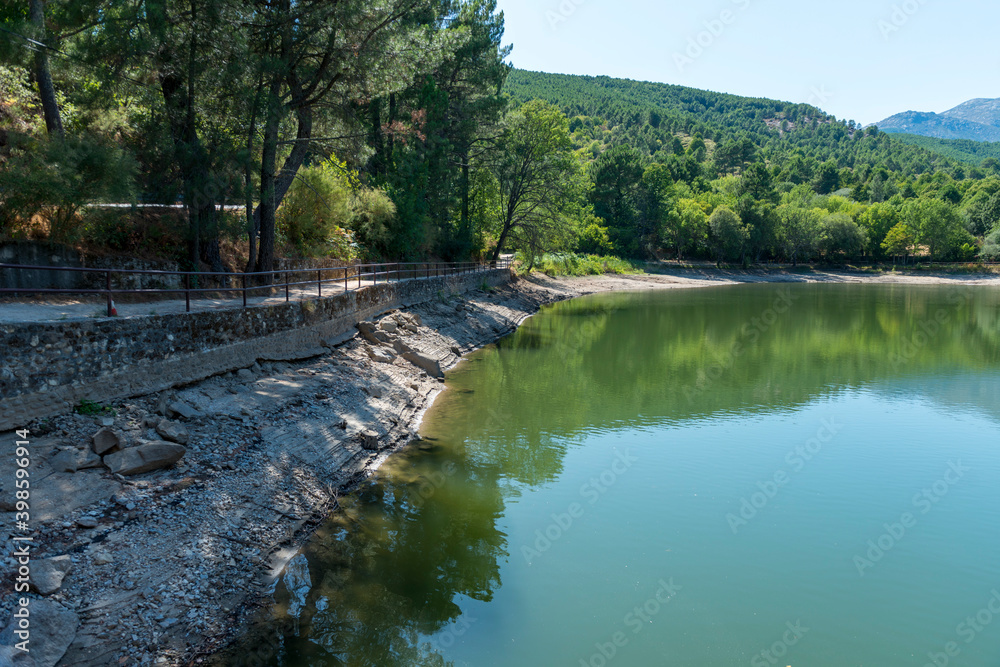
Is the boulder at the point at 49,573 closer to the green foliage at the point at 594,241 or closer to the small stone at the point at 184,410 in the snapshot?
the small stone at the point at 184,410

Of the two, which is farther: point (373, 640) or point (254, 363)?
point (254, 363)

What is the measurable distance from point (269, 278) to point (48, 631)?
14.0 meters

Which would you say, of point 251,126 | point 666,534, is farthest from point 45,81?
point 666,534

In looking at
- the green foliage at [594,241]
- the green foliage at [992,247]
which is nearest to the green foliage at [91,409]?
the green foliage at [594,241]

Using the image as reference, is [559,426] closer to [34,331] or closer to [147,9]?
[34,331]

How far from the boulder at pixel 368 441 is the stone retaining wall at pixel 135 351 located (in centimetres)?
316

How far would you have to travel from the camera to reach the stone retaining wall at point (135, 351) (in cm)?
862

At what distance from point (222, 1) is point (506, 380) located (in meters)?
14.1

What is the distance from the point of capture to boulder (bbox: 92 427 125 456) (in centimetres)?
882

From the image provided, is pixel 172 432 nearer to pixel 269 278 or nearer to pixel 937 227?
pixel 269 278


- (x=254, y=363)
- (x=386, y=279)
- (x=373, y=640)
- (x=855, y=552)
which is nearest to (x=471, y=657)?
(x=373, y=640)

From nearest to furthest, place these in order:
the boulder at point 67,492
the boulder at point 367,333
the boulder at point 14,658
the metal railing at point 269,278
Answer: the boulder at point 14,658 < the boulder at point 67,492 < the metal railing at point 269,278 < the boulder at point 367,333

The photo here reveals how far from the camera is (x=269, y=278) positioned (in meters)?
19.1

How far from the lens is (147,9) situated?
14453 mm
